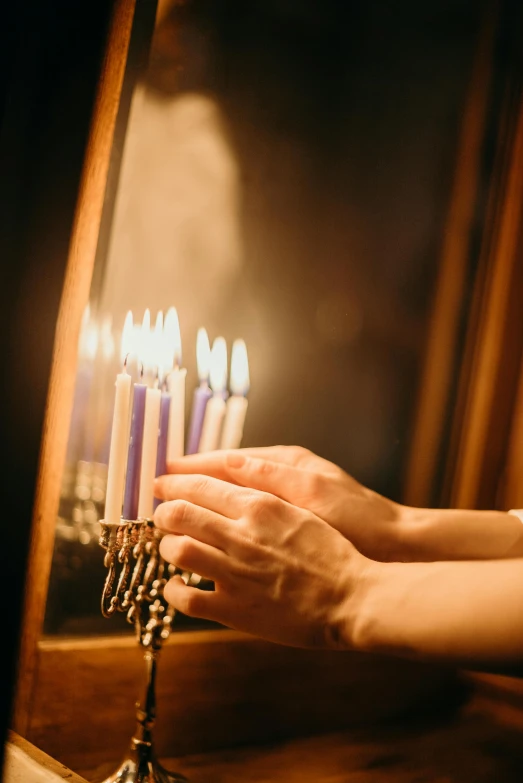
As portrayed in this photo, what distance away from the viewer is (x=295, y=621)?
0.64 meters

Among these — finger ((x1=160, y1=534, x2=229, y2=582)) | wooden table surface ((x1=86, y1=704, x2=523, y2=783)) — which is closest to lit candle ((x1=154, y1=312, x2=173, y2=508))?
finger ((x1=160, y1=534, x2=229, y2=582))

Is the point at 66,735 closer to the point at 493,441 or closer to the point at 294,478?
the point at 294,478

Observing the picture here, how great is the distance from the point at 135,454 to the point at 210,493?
10cm

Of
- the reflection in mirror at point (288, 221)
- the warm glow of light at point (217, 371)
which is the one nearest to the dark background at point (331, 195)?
the reflection in mirror at point (288, 221)

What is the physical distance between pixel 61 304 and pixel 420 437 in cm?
75

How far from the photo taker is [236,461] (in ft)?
2.49

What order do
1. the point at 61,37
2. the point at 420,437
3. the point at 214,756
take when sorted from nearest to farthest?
the point at 61,37, the point at 214,756, the point at 420,437

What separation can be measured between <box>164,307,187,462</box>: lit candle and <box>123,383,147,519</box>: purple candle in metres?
0.05

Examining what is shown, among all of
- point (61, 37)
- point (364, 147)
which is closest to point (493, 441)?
point (364, 147)

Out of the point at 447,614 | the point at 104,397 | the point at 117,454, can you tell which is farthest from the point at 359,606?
the point at 104,397

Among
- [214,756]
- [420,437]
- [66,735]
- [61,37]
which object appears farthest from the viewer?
[420,437]

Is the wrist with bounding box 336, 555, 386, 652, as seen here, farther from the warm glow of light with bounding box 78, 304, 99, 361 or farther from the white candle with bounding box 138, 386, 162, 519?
the warm glow of light with bounding box 78, 304, 99, 361

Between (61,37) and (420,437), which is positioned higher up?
(61,37)

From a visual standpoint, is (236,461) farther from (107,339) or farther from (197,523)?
(107,339)
